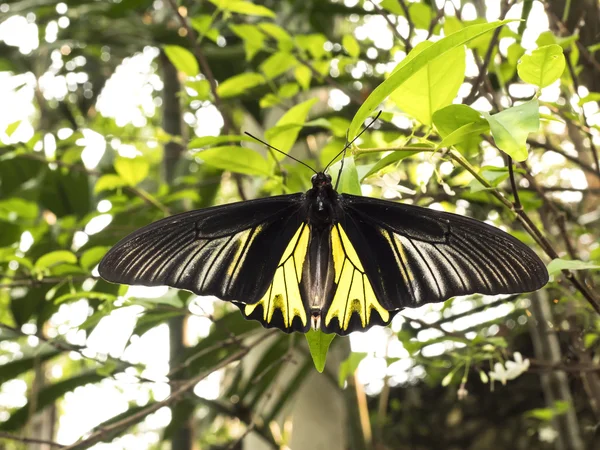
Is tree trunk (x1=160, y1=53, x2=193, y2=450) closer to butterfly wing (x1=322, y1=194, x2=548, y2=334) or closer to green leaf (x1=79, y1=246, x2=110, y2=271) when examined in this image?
green leaf (x1=79, y1=246, x2=110, y2=271)

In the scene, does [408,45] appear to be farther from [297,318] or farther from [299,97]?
[299,97]

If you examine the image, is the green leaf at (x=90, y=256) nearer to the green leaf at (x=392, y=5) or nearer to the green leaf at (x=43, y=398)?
the green leaf at (x=43, y=398)

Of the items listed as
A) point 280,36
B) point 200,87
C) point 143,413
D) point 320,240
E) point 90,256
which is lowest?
point 143,413

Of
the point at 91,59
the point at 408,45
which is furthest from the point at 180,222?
the point at 91,59

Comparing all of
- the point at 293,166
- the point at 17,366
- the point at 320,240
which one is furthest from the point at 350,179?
the point at 17,366

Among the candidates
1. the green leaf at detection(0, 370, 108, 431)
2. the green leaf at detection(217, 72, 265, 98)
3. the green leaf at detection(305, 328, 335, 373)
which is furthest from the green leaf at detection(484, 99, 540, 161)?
the green leaf at detection(0, 370, 108, 431)

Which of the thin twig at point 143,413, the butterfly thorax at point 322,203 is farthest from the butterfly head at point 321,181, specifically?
the thin twig at point 143,413

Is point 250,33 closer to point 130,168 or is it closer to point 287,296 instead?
point 130,168
